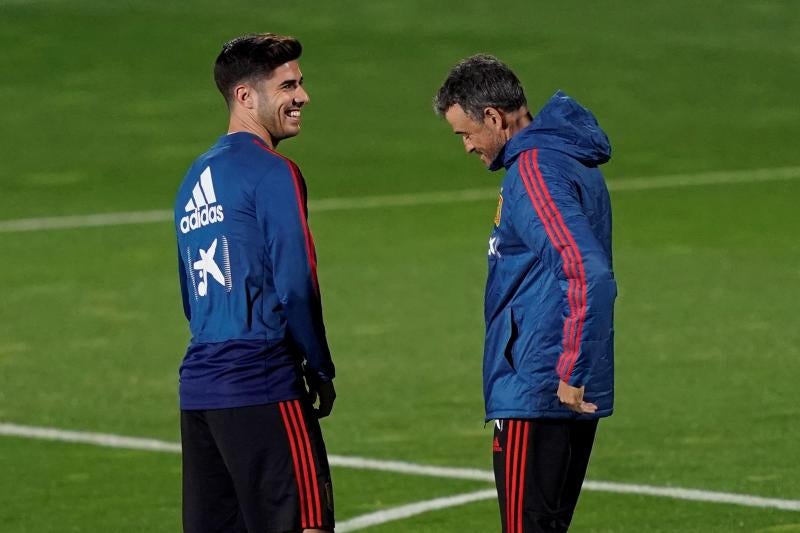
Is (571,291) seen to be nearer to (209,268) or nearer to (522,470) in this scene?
(522,470)

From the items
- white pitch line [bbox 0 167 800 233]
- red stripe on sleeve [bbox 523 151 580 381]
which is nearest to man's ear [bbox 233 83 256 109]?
red stripe on sleeve [bbox 523 151 580 381]

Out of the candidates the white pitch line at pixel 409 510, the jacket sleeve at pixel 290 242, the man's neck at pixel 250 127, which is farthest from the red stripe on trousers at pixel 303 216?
the white pitch line at pixel 409 510

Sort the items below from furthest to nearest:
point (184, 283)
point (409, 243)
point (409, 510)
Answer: point (409, 243), point (409, 510), point (184, 283)

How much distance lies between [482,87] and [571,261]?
629 millimetres

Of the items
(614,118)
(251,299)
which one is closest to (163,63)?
(614,118)

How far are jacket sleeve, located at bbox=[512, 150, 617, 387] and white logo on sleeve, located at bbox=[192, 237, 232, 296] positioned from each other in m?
0.84

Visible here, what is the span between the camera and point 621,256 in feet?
55.8

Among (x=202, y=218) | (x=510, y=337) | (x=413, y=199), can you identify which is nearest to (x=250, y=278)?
(x=202, y=218)

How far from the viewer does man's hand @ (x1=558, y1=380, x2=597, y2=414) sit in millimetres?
5648

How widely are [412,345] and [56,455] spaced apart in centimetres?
341

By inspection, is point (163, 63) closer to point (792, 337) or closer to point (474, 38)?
point (474, 38)

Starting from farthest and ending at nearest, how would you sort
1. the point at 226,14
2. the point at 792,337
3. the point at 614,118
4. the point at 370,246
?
the point at 226,14 < the point at 614,118 < the point at 370,246 < the point at 792,337

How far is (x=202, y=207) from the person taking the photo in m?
5.85

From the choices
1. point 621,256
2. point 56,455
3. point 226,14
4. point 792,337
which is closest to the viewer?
point 56,455
